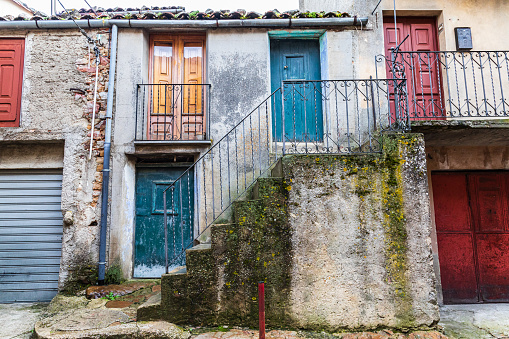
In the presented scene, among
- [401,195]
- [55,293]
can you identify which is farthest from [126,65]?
[401,195]

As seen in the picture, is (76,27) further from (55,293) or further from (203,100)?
(55,293)

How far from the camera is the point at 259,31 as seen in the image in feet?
20.7

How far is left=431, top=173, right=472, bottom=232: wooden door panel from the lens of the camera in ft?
20.2

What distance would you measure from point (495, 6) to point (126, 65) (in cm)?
715

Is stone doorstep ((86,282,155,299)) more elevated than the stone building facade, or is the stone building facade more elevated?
the stone building facade

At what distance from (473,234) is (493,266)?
662 mm

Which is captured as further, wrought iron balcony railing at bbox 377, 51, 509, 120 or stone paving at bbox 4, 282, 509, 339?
wrought iron balcony railing at bbox 377, 51, 509, 120

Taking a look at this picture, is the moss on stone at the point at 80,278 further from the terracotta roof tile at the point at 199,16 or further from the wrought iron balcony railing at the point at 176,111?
the terracotta roof tile at the point at 199,16

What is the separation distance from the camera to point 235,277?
13.7ft

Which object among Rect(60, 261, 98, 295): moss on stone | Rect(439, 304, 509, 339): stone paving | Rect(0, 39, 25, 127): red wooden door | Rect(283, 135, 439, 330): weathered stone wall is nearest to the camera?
Rect(283, 135, 439, 330): weathered stone wall

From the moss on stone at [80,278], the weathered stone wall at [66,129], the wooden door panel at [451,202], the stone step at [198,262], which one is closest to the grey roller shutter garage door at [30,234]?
the weathered stone wall at [66,129]

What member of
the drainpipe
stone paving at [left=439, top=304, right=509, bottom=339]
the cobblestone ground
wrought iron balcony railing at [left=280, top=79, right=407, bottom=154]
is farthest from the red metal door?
the drainpipe

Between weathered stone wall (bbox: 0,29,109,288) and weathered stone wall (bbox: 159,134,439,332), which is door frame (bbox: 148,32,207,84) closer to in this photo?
weathered stone wall (bbox: 0,29,109,288)

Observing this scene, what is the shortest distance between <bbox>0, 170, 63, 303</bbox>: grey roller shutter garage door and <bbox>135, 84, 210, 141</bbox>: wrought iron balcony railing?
199 centimetres
